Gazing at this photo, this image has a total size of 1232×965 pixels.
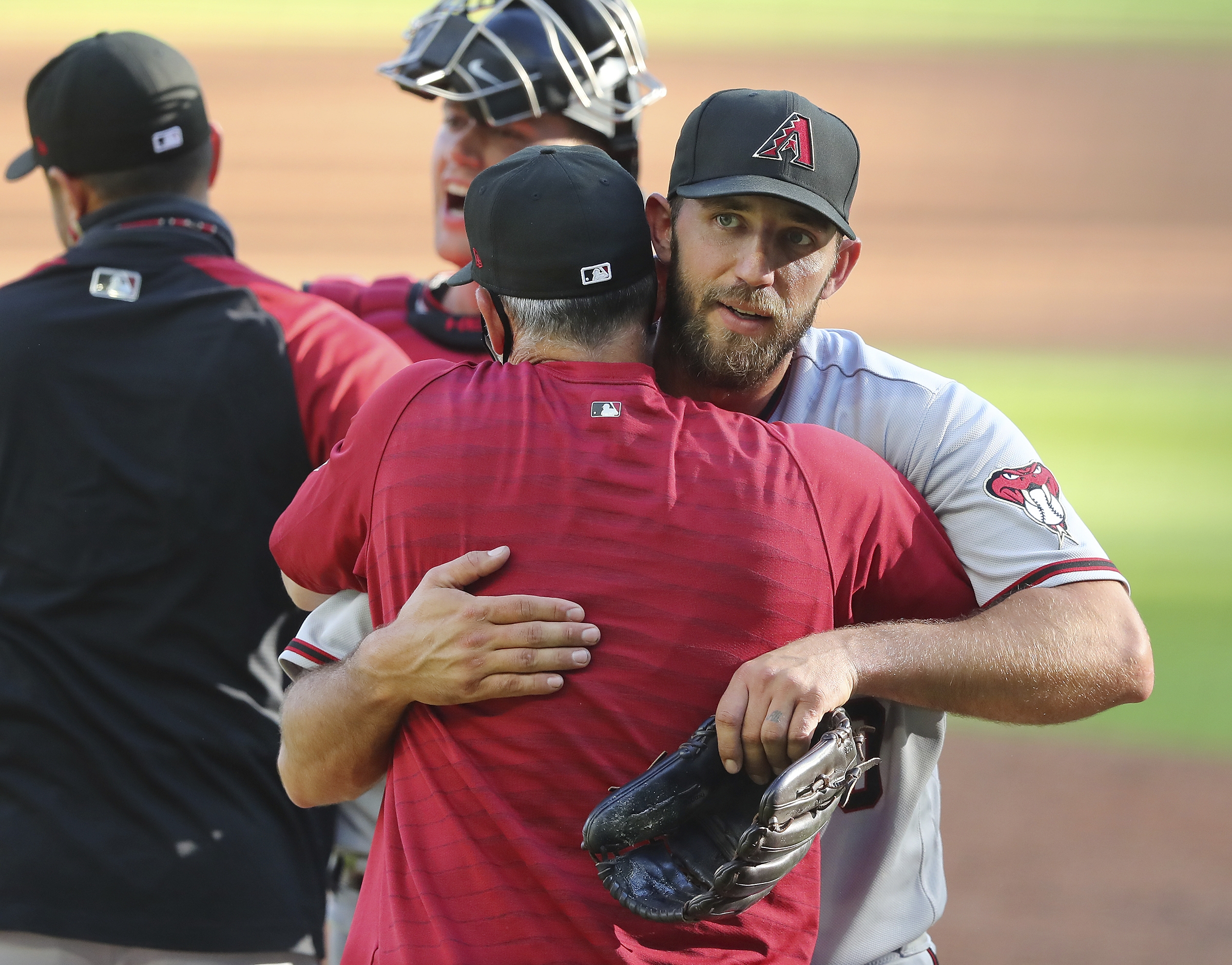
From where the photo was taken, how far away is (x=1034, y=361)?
1522cm

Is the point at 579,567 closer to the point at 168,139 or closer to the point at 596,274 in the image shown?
the point at 596,274

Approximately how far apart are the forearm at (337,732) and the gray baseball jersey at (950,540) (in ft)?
0.31

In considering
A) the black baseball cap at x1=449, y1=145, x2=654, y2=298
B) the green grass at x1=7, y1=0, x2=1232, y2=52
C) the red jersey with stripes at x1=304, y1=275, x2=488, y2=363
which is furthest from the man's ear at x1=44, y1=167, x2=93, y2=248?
the green grass at x1=7, y1=0, x2=1232, y2=52

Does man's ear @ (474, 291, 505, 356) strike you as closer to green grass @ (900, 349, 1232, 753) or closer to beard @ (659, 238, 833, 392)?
beard @ (659, 238, 833, 392)

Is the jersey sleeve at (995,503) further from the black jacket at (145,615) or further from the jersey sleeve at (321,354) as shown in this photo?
the black jacket at (145,615)

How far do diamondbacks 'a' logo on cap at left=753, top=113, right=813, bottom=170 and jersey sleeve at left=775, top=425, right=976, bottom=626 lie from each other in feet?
1.58

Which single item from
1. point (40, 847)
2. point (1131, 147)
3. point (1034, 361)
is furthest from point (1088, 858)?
point (1131, 147)

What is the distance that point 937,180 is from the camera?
67.7 ft

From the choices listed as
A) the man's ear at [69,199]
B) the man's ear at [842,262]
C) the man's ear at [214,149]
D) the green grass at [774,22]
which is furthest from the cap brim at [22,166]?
the green grass at [774,22]

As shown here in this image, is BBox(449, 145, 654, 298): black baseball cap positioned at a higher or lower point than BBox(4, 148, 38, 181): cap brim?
higher

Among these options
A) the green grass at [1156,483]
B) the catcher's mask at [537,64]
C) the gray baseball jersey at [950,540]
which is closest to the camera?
the gray baseball jersey at [950,540]

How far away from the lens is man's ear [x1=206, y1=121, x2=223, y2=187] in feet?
9.95

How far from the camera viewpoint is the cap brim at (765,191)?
2.09 m

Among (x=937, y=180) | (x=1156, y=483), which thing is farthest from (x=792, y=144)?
(x=937, y=180)
